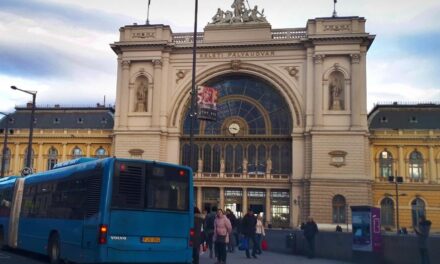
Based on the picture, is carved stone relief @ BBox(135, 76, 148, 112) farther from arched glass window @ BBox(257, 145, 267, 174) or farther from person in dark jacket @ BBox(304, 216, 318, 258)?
person in dark jacket @ BBox(304, 216, 318, 258)

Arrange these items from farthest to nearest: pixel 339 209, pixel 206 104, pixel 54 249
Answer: pixel 339 209, pixel 206 104, pixel 54 249

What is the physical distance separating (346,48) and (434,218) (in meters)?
22.1

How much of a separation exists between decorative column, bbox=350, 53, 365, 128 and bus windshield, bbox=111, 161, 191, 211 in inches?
1680

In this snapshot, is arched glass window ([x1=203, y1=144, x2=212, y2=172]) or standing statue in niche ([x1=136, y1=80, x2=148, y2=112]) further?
standing statue in niche ([x1=136, y1=80, x2=148, y2=112])

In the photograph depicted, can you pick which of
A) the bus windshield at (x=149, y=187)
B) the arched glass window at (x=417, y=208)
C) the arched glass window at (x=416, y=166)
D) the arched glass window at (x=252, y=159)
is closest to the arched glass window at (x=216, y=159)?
the arched glass window at (x=252, y=159)

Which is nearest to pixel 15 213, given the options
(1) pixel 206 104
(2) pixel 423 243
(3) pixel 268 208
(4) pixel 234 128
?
(1) pixel 206 104

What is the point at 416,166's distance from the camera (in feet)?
207

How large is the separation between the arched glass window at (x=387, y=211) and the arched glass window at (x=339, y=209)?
8.79 meters

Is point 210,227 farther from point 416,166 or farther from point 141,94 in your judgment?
point 416,166

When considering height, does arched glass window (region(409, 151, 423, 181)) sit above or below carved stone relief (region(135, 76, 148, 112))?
below

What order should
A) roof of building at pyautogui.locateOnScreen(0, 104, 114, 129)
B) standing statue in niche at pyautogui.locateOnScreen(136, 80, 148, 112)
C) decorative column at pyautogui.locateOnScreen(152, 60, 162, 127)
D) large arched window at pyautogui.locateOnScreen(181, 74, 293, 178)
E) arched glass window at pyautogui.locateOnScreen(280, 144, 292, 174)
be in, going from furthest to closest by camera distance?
roof of building at pyautogui.locateOnScreen(0, 104, 114, 129)
standing statue in niche at pyautogui.locateOnScreen(136, 80, 148, 112)
decorative column at pyautogui.locateOnScreen(152, 60, 162, 127)
large arched window at pyautogui.locateOnScreen(181, 74, 293, 178)
arched glass window at pyautogui.locateOnScreen(280, 144, 292, 174)

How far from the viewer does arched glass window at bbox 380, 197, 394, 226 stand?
6228cm

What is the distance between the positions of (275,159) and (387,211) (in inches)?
582

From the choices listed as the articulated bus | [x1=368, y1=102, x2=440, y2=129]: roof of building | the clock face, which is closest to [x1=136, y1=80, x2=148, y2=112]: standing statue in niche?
the clock face
